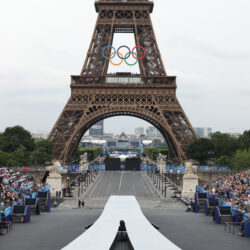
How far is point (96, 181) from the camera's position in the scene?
73000mm

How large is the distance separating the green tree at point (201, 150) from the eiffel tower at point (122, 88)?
11.0ft

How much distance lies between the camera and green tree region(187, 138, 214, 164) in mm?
79887

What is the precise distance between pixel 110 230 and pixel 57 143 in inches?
2117

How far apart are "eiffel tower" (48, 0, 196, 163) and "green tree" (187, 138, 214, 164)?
3348 mm

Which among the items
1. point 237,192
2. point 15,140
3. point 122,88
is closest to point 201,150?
point 122,88

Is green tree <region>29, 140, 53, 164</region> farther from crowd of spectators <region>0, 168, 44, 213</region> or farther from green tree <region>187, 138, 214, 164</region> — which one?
crowd of spectators <region>0, 168, 44, 213</region>

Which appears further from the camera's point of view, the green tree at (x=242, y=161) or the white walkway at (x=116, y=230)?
the green tree at (x=242, y=161)

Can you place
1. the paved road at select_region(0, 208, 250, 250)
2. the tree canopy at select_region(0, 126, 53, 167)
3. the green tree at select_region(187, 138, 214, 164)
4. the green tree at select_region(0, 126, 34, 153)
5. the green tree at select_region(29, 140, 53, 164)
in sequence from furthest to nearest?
the green tree at select_region(0, 126, 34, 153)
the green tree at select_region(187, 138, 214, 164)
the green tree at select_region(29, 140, 53, 164)
the tree canopy at select_region(0, 126, 53, 167)
the paved road at select_region(0, 208, 250, 250)

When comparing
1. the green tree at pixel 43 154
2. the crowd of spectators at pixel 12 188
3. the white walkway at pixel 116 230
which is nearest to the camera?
the white walkway at pixel 116 230

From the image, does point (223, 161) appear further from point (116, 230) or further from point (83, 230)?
point (116, 230)

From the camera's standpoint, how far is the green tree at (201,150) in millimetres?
79887

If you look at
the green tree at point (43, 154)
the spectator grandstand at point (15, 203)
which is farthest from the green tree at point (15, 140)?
the spectator grandstand at point (15, 203)

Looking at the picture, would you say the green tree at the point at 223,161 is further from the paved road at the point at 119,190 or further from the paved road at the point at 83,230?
the paved road at the point at 83,230

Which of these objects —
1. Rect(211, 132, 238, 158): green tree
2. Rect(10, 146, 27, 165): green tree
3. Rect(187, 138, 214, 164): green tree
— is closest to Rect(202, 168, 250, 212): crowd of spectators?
Rect(187, 138, 214, 164): green tree
